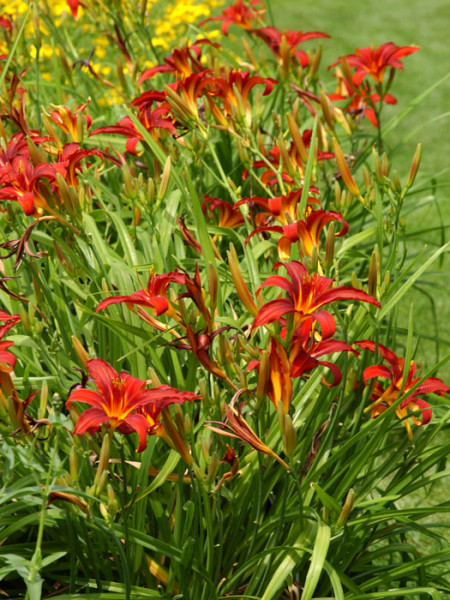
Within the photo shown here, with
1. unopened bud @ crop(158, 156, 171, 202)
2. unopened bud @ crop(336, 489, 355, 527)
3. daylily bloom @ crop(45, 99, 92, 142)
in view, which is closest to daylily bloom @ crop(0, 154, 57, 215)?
unopened bud @ crop(158, 156, 171, 202)

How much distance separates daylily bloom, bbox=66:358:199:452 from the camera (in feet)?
4.35

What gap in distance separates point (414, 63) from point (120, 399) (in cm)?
647

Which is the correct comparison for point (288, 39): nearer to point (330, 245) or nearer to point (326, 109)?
point (326, 109)

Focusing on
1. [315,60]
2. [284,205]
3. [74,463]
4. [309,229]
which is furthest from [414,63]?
[74,463]

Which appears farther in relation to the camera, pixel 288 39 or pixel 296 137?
pixel 288 39

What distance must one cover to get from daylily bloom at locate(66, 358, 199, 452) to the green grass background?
240cm

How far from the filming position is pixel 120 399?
1389 millimetres

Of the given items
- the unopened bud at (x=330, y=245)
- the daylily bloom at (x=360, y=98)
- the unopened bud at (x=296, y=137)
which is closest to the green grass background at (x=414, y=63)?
the daylily bloom at (x=360, y=98)

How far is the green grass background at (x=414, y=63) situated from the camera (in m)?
4.31

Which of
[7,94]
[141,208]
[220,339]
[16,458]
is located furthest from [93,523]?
[7,94]

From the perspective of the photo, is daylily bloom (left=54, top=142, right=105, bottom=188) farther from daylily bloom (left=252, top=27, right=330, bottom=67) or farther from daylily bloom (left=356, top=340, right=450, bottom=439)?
daylily bloom (left=252, top=27, right=330, bottom=67)

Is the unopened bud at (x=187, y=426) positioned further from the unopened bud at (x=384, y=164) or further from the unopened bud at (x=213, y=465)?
the unopened bud at (x=384, y=164)

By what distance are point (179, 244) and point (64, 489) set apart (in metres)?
1.08

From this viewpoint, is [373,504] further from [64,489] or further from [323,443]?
[64,489]
